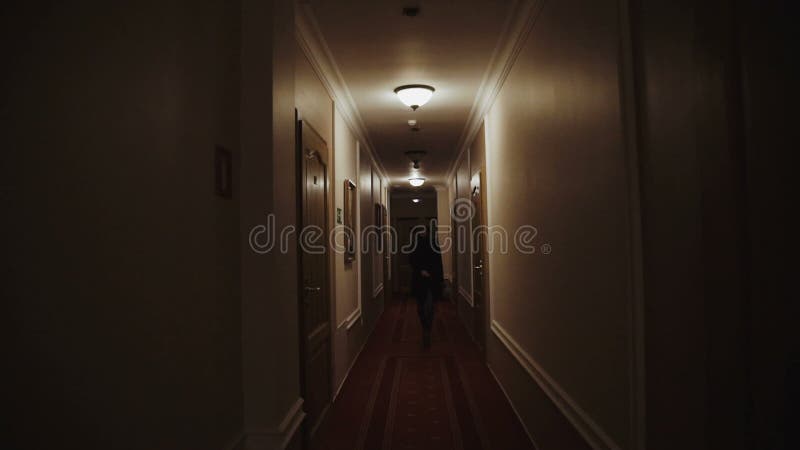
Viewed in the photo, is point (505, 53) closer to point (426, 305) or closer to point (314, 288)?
point (314, 288)

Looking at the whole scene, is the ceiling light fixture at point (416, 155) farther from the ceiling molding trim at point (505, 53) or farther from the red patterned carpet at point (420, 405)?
the red patterned carpet at point (420, 405)

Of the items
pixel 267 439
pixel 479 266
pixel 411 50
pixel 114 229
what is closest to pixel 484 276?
pixel 479 266

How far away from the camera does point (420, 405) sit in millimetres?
4176

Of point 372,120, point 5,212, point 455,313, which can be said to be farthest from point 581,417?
point 455,313

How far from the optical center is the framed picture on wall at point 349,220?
524 cm

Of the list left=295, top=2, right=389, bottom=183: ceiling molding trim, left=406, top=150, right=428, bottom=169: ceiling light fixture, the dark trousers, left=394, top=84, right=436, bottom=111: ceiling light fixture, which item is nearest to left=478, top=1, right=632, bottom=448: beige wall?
left=394, top=84, right=436, bottom=111: ceiling light fixture

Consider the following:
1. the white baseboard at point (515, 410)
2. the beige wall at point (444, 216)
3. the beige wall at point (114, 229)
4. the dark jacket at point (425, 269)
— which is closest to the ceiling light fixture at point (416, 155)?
the dark jacket at point (425, 269)

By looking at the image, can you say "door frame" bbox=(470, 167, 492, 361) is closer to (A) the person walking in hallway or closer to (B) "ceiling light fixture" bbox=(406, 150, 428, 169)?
(A) the person walking in hallway

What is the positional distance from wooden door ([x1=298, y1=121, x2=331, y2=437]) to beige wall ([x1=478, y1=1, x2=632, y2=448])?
161 cm

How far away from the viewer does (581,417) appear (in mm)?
2211

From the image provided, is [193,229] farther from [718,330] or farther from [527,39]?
[527,39]

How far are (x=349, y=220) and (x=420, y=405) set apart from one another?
7.74 ft

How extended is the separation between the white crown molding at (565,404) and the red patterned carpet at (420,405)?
0.58 m

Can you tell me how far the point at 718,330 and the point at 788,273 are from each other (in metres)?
0.25
